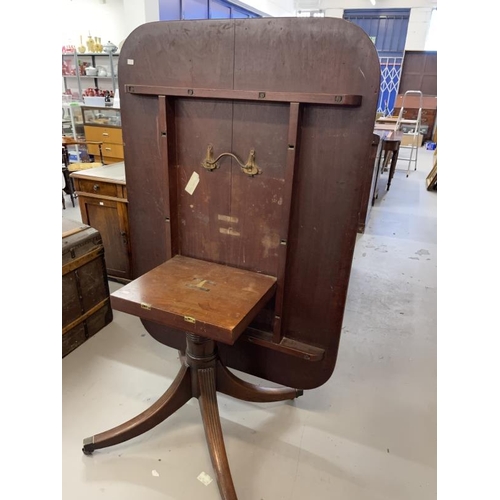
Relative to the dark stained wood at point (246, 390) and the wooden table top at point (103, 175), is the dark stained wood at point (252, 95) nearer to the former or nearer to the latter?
the dark stained wood at point (246, 390)

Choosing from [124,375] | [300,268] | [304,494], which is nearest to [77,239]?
[124,375]

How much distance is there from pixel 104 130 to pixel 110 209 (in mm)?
2375

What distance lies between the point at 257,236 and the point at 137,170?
0.51 metres

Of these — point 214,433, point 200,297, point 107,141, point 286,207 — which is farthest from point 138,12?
point 214,433

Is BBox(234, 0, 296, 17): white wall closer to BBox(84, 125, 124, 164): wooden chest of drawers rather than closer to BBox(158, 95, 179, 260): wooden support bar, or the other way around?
BBox(84, 125, 124, 164): wooden chest of drawers

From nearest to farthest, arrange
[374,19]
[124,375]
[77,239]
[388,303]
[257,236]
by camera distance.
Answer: [257,236] < [124,375] < [77,239] < [388,303] < [374,19]

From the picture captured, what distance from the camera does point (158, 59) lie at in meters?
1.14

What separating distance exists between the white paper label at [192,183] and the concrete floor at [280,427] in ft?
3.19

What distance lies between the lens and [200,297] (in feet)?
3.67

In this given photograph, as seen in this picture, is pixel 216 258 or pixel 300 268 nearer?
pixel 300 268

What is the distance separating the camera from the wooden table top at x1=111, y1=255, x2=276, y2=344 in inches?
40.0

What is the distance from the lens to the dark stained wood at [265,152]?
99cm

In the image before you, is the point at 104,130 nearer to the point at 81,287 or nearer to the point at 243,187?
the point at 81,287
